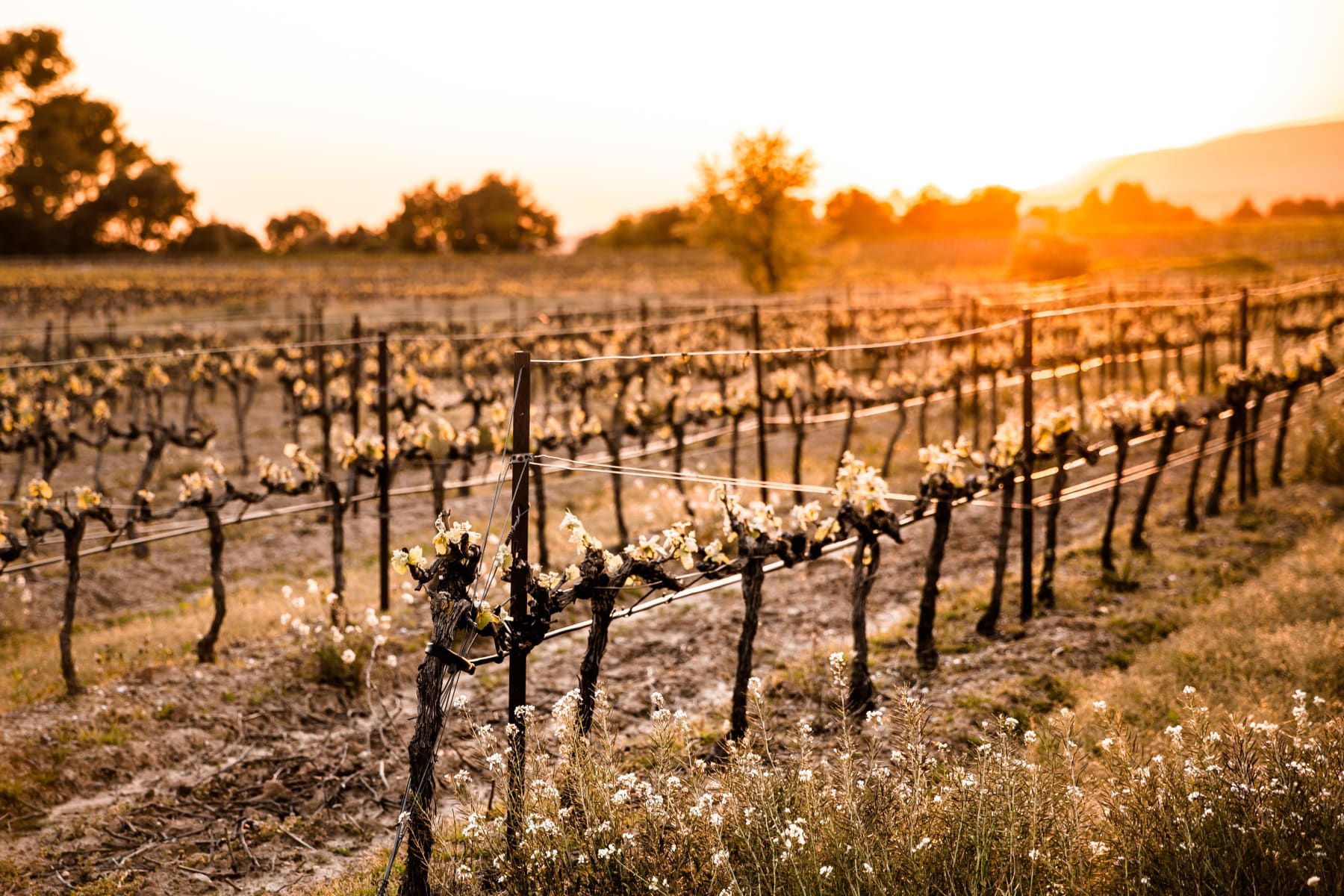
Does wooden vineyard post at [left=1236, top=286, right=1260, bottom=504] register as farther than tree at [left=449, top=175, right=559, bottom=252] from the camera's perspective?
No

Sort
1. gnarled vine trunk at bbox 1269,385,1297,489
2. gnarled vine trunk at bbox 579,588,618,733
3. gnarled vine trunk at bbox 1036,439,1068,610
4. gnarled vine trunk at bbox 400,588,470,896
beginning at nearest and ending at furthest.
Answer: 1. gnarled vine trunk at bbox 400,588,470,896
2. gnarled vine trunk at bbox 579,588,618,733
3. gnarled vine trunk at bbox 1036,439,1068,610
4. gnarled vine trunk at bbox 1269,385,1297,489

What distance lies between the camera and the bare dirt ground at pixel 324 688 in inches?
210

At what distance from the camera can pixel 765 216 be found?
4162cm

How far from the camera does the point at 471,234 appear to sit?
291 ft

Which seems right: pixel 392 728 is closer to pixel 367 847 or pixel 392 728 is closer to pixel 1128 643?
pixel 367 847

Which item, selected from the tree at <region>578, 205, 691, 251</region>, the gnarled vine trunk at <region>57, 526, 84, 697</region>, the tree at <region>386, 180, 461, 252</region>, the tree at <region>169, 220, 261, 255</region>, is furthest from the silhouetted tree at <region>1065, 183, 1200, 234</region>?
the gnarled vine trunk at <region>57, 526, 84, 697</region>

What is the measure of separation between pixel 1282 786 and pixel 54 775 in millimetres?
6685

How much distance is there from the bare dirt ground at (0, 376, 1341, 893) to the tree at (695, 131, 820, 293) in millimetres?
31778

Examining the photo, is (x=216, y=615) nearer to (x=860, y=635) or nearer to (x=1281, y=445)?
(x=860, y=635)

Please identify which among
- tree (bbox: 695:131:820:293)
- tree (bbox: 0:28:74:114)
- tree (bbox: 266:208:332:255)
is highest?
tree (bbox: 0:28:74:114)

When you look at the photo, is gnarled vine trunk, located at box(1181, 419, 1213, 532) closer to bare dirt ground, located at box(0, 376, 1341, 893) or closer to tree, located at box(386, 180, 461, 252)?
bare dirt ground, located at box(0, 376, 1341, 893)

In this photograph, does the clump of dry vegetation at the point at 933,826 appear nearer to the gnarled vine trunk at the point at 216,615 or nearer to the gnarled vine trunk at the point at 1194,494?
the gnarled vine trunk at the point at 216,615

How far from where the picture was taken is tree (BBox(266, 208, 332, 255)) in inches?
3583

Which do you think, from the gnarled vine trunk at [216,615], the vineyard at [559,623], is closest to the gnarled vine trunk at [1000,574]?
the vineyard at [559,623]
